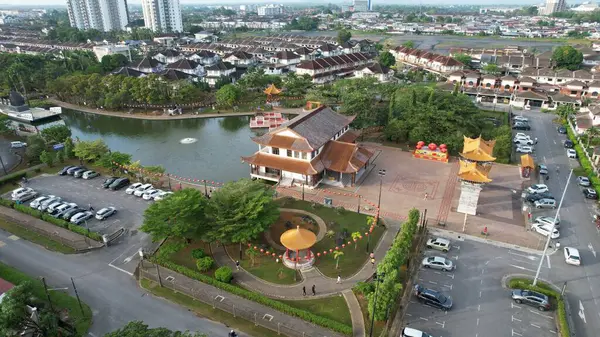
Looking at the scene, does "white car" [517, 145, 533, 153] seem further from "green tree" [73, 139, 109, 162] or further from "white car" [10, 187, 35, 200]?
"white car" [10, 187, 35, 200]

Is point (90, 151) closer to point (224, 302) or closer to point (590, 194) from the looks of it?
point (224, 302)

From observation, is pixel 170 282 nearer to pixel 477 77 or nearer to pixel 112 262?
pixel 112 262

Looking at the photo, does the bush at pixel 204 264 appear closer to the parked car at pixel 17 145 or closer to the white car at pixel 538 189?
the white car at pixel 538 189

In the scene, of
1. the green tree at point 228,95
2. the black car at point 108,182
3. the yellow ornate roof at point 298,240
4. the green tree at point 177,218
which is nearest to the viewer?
the yellow ornate roof at point 298,240

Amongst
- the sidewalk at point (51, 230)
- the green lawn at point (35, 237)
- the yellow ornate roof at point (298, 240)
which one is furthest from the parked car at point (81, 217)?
the yellow ornate roof at point (298, 240)

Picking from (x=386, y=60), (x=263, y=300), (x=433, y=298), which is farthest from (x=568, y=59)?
(x=263, y=300)

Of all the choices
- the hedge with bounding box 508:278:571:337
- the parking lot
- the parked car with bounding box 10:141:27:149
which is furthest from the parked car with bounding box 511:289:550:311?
the parked car with bounding box 10:141:27:149
